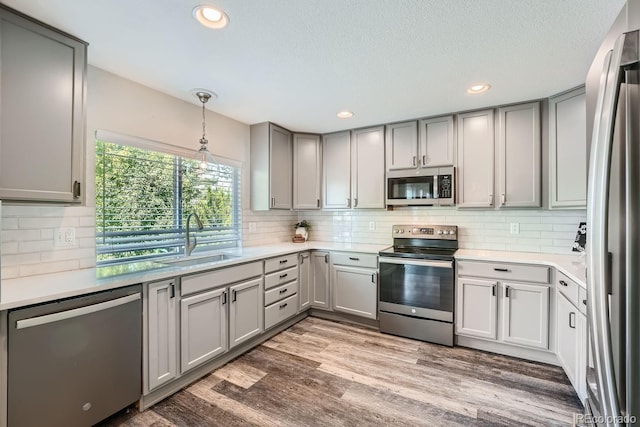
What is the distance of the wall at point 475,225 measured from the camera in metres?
2.81

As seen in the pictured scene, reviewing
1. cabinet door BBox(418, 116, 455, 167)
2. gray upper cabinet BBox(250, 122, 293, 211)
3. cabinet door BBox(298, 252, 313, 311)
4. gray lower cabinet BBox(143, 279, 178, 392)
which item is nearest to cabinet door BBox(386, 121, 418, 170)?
cabinet door BBox(418, 116, 455, 167)

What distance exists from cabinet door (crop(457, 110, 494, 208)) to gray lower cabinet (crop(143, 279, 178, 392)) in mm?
2831

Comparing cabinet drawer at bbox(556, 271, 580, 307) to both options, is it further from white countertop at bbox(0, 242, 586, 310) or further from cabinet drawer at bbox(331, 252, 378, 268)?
cabinet drawer at bbox(331, 252, 378, 268)

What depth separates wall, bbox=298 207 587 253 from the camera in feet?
9.23

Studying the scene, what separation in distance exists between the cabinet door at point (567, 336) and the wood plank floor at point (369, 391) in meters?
0.18

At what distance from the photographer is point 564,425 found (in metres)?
1.76

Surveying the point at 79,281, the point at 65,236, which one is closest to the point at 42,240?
the point at 65,236

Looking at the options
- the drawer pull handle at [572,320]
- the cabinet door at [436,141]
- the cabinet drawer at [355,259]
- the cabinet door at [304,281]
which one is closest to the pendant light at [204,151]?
the cabinet door at [304,281]

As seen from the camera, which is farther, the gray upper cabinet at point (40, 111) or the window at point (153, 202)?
the window at point (153, 202)

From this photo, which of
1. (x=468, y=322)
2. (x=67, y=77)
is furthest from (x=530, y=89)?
(x=67, y=77)

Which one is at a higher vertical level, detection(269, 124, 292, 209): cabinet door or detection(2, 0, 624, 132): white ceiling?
detection(2, 0, 624, 132): white ceiling

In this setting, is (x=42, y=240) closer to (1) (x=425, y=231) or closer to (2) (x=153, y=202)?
(2) (x=153, y=202)

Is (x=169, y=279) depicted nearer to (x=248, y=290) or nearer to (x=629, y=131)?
(x=248, y=290)

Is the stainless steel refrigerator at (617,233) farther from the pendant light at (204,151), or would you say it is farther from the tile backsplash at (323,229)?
the tile backsplash at (323,229)
